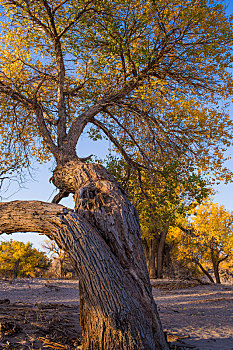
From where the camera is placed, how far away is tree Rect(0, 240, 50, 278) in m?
16.3

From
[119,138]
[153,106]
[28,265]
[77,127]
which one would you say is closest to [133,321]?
[77,127]

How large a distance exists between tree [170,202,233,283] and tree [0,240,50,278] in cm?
952

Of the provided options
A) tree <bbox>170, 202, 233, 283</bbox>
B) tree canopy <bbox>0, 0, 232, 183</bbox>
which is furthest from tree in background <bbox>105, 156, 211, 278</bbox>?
tree <bbox>170, 202, 233, 283</bbox>

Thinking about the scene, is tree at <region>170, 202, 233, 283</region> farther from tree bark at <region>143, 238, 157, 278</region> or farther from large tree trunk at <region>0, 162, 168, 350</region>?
large tree trunk at <region>0, 162, 168, 350</region>

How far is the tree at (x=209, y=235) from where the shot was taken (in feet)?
58.7

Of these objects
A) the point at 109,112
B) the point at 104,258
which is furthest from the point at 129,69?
the point at 104,258

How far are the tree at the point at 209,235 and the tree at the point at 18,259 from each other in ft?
31.2

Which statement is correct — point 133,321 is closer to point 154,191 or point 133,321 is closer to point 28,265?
point 154,191

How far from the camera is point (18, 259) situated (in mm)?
16750

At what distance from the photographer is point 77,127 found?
6.54m

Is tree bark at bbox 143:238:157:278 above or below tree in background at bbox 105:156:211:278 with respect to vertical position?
below

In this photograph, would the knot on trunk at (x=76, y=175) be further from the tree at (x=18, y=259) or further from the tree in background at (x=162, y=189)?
the tree at (x=18, y=259)

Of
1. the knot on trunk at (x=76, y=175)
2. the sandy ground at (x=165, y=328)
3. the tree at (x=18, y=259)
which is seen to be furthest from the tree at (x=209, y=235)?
the knot on trunk at (x=76, y=175)

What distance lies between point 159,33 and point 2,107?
5146 millimetres
